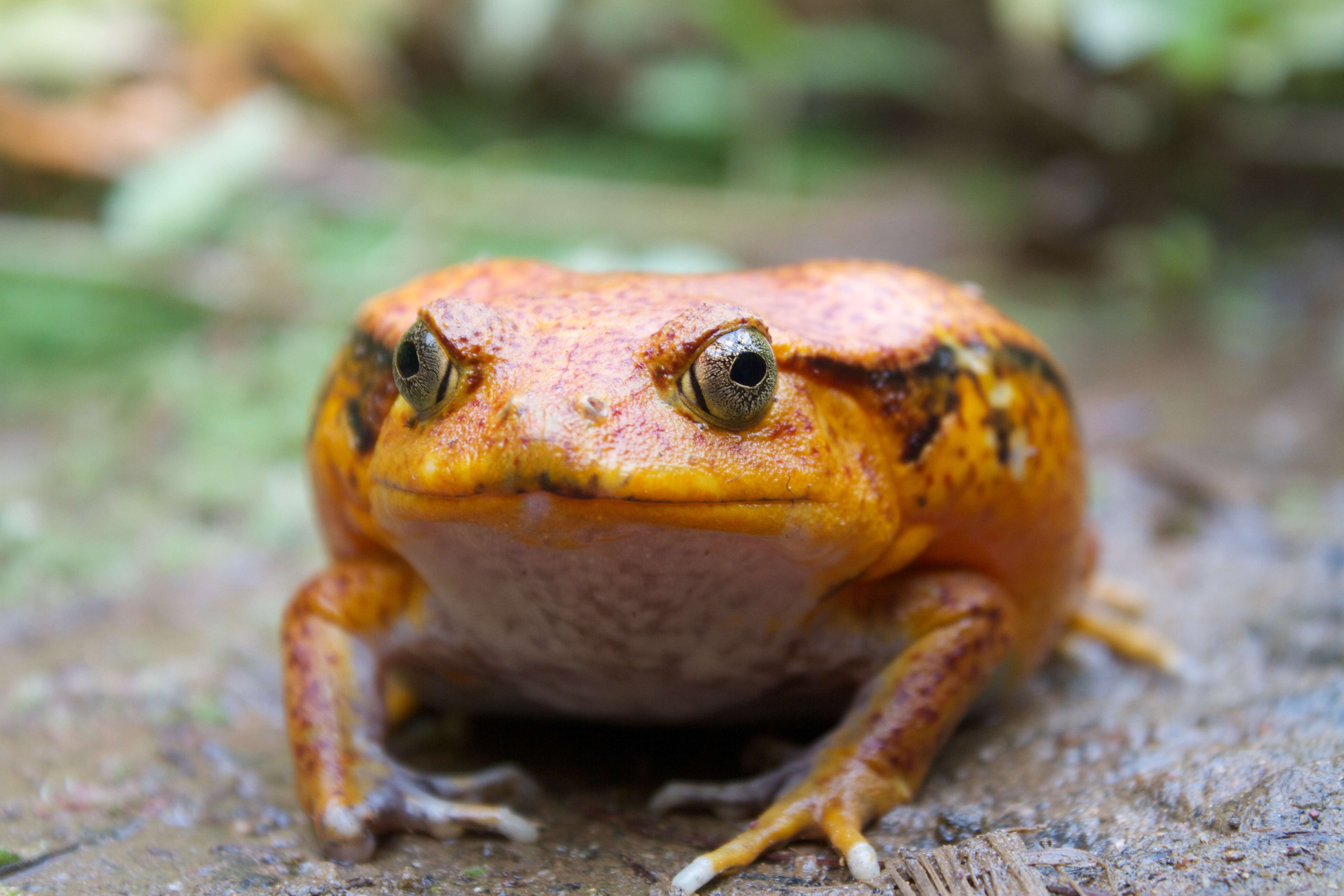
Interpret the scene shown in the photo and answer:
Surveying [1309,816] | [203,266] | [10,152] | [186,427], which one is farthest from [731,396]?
[10,152]

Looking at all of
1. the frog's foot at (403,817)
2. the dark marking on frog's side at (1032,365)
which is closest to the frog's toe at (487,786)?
the frog's foot at (403,817)

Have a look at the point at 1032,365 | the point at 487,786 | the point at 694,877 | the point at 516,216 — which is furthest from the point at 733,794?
the point at 516,216

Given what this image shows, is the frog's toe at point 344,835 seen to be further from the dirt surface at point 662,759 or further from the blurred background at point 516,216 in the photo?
the blurred background at point 516,216

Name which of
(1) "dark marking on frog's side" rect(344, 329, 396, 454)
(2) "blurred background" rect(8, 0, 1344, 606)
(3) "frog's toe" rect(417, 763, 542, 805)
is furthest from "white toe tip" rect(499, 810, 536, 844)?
(2) "blurred background" rect(8, 0, 1344, 606)

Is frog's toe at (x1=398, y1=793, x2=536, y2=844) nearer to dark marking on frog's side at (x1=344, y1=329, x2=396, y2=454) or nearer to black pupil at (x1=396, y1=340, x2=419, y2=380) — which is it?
dark marking on frog's side at (x1=344, y1=329, x2=396, y2=454)

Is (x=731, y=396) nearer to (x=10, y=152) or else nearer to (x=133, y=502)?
(x=133, y=502)

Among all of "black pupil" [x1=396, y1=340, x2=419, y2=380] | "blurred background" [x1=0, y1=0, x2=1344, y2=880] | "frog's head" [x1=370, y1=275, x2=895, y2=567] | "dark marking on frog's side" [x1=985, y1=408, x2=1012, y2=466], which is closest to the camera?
"frog's head" [x1=370, y1=275, x2=895, y2=567]

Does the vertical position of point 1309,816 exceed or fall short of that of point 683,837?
it exceeds it
